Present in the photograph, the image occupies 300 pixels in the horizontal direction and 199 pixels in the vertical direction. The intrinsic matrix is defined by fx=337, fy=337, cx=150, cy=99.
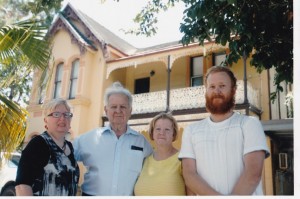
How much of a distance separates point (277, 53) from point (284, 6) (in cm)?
44

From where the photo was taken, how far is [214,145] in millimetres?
1782

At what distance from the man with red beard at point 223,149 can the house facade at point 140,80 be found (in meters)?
7.77

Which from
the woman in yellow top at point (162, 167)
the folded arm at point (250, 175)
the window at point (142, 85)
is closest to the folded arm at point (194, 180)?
the folded arm at point (250, 175)

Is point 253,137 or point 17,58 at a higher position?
point 17,58

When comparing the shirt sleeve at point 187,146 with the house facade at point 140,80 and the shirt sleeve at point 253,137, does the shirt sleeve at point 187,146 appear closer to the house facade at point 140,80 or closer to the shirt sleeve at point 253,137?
the shirt sleeve at point 253,137

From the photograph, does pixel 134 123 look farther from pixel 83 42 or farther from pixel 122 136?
pixel 122 136

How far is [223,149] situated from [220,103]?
0.81ft

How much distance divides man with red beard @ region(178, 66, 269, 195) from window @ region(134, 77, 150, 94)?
11.0 metres

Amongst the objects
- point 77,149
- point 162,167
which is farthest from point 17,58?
point 162,167

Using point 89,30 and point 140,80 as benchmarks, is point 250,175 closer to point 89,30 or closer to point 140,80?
point 140,80

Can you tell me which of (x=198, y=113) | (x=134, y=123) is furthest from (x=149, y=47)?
(x=198, y=113)

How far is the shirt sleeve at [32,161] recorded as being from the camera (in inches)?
76.2

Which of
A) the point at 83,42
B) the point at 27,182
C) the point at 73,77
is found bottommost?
the point at 27,182

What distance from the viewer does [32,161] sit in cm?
197
